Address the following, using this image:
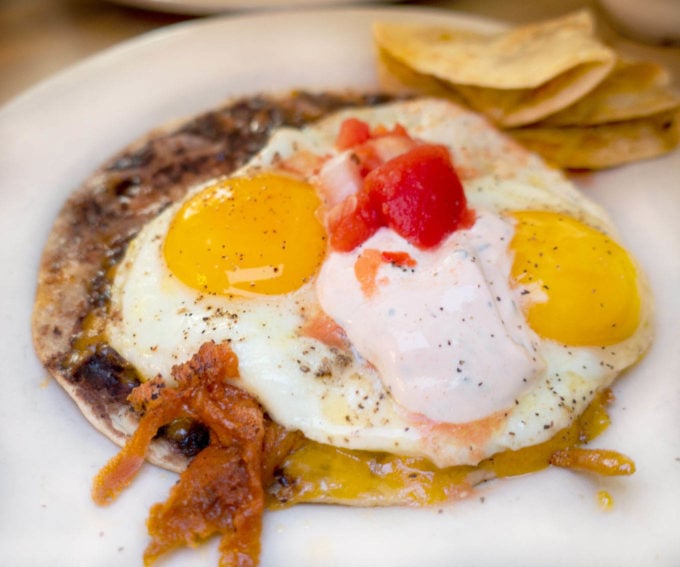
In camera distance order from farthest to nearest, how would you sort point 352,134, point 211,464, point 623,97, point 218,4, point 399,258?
point 218,4, point 623,97, point 352,134, point 399,258, point 211,464

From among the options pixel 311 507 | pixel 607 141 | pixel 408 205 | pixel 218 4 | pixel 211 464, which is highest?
pixel 218 4

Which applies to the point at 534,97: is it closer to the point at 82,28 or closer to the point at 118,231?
the point at 118,231

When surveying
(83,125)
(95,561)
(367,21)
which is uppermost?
(367,21)

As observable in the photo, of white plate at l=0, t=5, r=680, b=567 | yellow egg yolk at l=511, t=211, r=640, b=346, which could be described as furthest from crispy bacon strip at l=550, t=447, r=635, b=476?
yellow egg yolk at l=511, t=211, r=640, b=346

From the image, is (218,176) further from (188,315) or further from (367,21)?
(367,21)

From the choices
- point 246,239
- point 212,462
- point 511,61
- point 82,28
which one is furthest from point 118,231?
point 82,28

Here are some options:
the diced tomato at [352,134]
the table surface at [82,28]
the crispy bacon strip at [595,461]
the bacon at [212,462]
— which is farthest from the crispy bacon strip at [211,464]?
the table surface at [82,28]

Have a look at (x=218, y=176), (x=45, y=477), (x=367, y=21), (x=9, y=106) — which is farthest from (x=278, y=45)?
(x=45, y=477)
